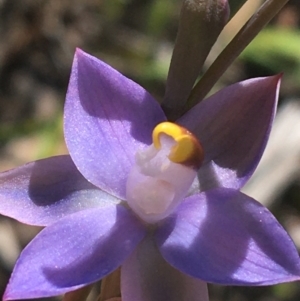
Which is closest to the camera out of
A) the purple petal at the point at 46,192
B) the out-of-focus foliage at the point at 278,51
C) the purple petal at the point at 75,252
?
the purple petal at the point at 75,252

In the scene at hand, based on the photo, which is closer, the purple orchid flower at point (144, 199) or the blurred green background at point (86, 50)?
the purple orchid flower at point (144, 199)

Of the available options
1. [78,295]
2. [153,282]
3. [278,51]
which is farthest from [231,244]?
[278,51]

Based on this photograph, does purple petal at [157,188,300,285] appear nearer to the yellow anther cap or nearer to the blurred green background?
the yellow anther cap

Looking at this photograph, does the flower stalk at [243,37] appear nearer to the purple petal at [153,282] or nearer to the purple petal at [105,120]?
the purple petal at [105,120]

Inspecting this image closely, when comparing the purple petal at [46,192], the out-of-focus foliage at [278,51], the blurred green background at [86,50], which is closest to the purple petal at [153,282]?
the purple petal at [46,192]

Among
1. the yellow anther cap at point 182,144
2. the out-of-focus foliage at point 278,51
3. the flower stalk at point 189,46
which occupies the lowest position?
the out-of-focus foliage at point 278,51

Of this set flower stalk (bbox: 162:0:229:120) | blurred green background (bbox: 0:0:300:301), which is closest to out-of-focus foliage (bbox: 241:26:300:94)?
blurred green background (bbox: 0:0:300:301)

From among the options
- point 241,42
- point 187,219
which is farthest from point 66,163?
point 241,42

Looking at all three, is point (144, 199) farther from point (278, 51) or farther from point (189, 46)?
point (278, 51)

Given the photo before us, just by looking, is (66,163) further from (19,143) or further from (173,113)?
(19,143)
